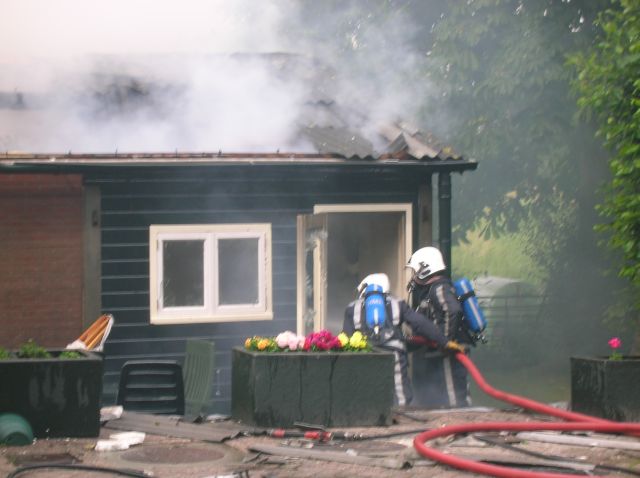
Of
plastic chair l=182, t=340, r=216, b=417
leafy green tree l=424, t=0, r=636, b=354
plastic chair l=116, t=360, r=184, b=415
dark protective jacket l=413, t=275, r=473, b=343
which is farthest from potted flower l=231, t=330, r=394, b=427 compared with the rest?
leafy green tree l=424, t=0, r=636, b=354

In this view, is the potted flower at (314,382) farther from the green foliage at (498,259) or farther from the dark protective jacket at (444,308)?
the green foliage at (498,259)

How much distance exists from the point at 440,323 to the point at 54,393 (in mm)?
4218

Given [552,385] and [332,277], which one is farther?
[552,385]

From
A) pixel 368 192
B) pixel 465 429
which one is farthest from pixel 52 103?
pixel 465 429

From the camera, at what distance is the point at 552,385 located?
20406mm

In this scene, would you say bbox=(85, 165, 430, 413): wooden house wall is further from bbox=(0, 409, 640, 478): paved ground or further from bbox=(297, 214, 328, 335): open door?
bbox=(0, 409, 640, 478): paved ground

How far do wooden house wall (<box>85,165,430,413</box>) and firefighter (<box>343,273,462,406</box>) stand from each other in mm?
1548

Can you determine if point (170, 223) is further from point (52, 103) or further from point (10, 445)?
point (10, 445)

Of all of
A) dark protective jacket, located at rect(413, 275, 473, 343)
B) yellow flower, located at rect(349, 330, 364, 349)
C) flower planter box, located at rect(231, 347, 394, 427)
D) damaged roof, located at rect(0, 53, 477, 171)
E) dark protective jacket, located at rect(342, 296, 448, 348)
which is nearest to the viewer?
flower planter box, located at rect(231, 347, 394, 427)

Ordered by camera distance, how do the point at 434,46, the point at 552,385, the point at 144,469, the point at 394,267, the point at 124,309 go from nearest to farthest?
the point at 144,469
the point at 124,309
the point at 394,267
the point at 552,385
the point at 434,46

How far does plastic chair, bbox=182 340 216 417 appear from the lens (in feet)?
36.1

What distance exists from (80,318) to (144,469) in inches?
182

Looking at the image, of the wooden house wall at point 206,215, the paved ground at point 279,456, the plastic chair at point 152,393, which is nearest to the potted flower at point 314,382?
the paved ground at point 279,456

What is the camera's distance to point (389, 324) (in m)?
11.3
